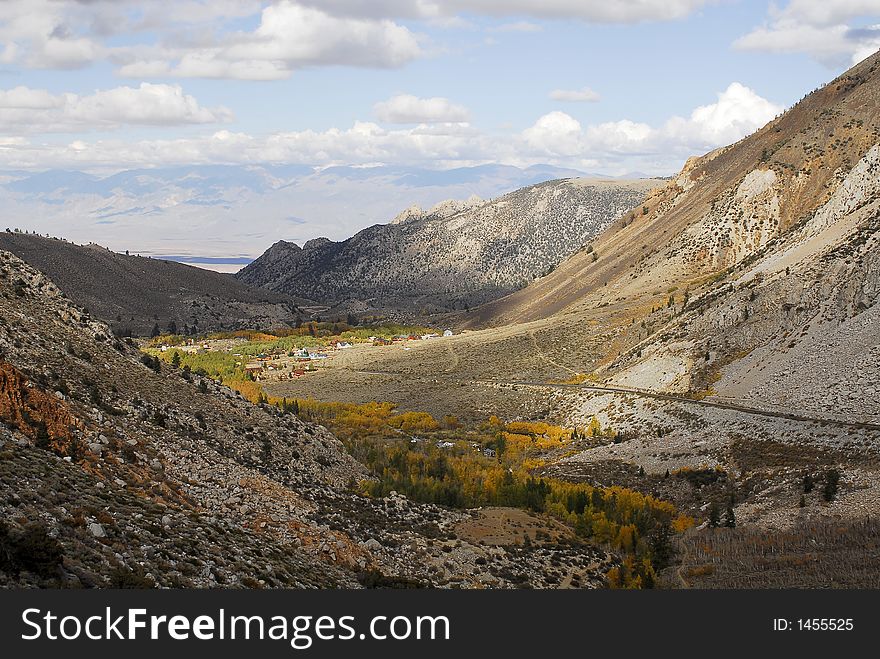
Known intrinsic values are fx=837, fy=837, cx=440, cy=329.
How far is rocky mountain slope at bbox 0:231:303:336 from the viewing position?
13888 centimetres

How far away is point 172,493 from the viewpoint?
23.2 metres

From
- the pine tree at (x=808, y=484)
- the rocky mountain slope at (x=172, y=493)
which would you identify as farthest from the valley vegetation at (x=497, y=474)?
the pine tree at (x=808, y=484)

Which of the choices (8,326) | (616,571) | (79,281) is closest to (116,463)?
(8,326)

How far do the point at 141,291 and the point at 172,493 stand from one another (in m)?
137

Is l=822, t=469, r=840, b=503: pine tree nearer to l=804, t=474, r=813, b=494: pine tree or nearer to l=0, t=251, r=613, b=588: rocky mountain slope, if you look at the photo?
l=804, t=474, r=813, b=494: pine tree

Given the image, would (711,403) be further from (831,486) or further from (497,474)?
(831,486)

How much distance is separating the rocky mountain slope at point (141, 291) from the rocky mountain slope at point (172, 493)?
327ft

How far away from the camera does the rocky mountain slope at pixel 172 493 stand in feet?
53.1

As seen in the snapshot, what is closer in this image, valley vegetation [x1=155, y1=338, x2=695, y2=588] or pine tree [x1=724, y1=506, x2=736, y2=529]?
valley vegetation [x1=155, y1=338, x2=695, y2=588]

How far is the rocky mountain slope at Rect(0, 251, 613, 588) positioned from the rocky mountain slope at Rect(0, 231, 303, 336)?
9954cm

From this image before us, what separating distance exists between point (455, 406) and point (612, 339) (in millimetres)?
20404

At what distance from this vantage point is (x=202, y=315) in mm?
154625

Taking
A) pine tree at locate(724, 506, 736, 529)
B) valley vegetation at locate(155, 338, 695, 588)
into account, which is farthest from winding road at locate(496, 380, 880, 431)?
pine tree at locate(724, 506, 736, 529)

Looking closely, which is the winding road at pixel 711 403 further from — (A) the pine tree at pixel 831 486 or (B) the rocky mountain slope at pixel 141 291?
(B) the rocky mountain slope at pixel 141 291
